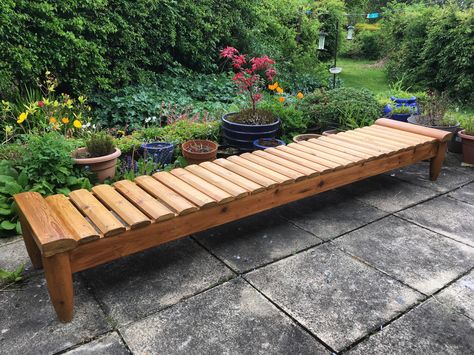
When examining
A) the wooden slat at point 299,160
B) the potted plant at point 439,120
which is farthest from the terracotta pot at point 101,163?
the potted plant at point 439,120

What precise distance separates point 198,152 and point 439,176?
8.24 ft

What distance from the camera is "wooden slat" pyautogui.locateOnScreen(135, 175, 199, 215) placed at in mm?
2449

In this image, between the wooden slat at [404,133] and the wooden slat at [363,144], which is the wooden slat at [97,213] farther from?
the wooden slat at [404,133]

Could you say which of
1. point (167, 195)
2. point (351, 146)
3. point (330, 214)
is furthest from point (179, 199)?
point (351, 146)

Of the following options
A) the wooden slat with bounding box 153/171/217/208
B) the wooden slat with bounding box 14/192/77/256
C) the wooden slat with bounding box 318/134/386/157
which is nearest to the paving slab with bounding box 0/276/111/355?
the wooden slat with bounding box 14/192/77/256

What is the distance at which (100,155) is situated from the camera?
143 inches

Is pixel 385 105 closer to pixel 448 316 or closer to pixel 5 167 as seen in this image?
pixel 448 316

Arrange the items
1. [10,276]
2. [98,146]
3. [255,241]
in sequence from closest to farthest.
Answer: [10,276], [255,241], [98,146]

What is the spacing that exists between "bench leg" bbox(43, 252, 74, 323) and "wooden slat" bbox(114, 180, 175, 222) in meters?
0.53

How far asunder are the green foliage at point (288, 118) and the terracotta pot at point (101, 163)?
1994 millimetres

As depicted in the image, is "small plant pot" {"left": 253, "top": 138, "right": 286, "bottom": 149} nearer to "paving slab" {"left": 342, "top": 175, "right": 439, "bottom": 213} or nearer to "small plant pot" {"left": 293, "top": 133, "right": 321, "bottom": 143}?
"small plant pot" {"left": 293, "top": 133, "right": 321, "bottom": 143}

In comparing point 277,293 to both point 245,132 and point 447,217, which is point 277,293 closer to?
point 447,217

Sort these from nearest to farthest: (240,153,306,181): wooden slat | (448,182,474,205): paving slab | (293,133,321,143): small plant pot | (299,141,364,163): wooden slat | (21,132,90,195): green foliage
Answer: (240,153,306,181): wooden slat → (21,132,90,195): green foliage → (299,141,364,163): wooden slat → (448,182,474,205): paving slab → (293,133,321,143): small plant pot

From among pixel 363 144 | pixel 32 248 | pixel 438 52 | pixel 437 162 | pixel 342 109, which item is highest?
pixel 438 52
